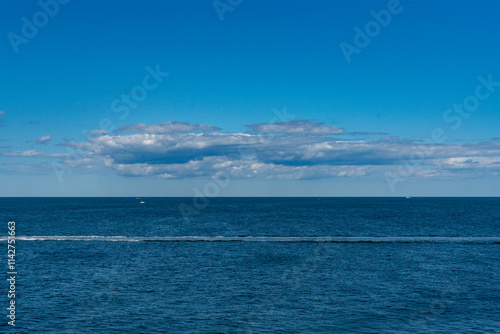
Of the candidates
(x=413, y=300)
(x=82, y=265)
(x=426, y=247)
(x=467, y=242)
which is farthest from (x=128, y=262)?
(x=467, y=242)

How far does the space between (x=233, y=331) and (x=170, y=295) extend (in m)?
12.9

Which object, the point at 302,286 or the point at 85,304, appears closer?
the point at 85,304

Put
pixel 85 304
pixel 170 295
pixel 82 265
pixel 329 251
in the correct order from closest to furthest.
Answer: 1. pixel 85 304
2. pixel 170 295
3. pixel 82 265
4. pixel 329 251

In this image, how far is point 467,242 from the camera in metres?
90.2

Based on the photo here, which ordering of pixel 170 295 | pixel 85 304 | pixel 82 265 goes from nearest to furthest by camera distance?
pixel 85 304 < pixel 170 295 < pixel 82 265

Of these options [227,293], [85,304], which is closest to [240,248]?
[227,293]

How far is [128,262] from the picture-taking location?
65.6 metres

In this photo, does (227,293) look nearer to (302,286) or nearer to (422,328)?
(302,286)

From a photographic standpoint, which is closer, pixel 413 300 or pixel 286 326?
pixel 286 326

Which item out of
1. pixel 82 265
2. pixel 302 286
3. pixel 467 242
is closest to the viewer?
pixel 302 286

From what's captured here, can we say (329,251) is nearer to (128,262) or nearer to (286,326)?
(128,262)

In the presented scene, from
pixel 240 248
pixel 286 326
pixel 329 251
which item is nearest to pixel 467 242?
pixel 329 251

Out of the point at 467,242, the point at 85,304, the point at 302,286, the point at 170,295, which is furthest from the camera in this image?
the point at 467,242

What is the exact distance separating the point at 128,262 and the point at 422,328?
4569cm
